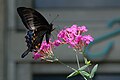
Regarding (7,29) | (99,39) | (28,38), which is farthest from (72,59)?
(28,38)

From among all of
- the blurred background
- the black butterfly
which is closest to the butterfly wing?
the black butterfly

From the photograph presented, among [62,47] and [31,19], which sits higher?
[62,47]

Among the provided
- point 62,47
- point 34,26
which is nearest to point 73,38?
point 34,26

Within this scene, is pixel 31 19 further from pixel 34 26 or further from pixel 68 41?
pixel 68 41

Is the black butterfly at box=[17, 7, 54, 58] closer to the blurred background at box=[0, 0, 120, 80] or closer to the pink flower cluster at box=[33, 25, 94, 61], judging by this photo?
the pink flower cluster at box=[33, 25, 94, 61]

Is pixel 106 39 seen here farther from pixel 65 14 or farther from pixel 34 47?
pixel 34 47

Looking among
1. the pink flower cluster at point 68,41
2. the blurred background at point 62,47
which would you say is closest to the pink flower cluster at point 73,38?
the pink flower cluster at point 68,41

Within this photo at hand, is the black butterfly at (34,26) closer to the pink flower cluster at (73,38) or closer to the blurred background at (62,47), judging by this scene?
the pink flower cluster at (73,38)
